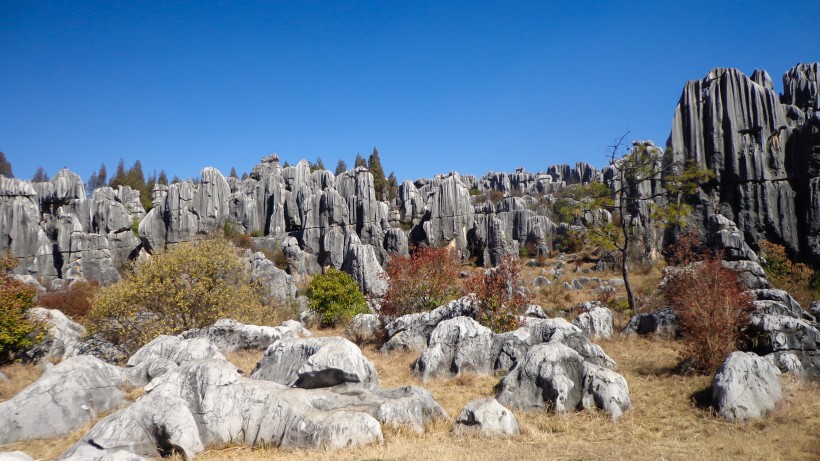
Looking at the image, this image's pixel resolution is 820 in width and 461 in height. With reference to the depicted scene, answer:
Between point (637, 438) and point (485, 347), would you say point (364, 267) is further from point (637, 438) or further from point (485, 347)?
point (637, 438)

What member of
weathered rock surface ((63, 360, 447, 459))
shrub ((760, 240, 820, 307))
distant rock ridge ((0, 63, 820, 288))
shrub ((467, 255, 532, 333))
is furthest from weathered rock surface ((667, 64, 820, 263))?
weathered rock surface ((63, 360, 447, 459))

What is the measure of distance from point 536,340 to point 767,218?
2797 centimetres

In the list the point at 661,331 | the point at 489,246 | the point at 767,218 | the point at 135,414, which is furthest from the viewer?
the point at 489,246

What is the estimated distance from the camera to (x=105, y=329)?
14930mm

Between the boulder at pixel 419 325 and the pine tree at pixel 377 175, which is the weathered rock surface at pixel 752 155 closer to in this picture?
the boulder at pixel 419 325

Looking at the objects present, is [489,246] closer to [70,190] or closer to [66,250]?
[66,250]

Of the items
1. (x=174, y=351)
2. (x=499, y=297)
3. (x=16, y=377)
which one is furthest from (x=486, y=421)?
(x=16, y=377)

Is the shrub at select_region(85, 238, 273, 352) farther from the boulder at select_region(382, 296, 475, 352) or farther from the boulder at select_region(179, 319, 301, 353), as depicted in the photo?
the boulder at select_region(382, 296, 475, 352)

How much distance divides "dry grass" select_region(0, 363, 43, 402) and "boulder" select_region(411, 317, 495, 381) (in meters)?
9.89

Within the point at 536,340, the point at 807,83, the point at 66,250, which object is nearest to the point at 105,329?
the point at 536,340

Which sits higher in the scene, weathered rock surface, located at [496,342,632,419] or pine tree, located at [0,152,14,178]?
pine tree, located at [0,152,14,178]

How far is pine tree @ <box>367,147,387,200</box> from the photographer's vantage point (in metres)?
77.8

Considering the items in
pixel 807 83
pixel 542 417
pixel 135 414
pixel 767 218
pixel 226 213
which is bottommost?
pixel 542 417

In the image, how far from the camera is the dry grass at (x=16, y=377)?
11.6 m
